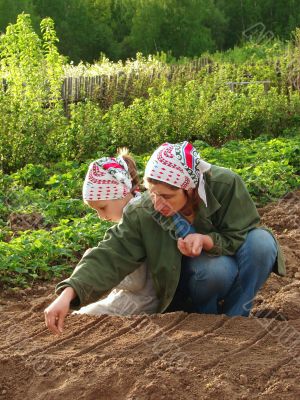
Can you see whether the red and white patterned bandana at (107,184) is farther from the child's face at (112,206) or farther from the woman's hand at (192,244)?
the woman's hand at (192,244)

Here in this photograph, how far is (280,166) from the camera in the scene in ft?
29.0

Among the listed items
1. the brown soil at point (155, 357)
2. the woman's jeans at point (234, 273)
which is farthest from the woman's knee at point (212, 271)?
the brown soil at point (155, 357)

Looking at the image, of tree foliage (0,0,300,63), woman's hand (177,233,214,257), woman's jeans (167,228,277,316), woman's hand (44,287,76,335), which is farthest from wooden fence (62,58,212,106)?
tree foliage (0,0,300,63)

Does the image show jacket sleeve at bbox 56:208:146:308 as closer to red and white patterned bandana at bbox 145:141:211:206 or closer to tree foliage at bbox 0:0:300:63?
A: red and white patterned bandana at bbox 145:141:211:206

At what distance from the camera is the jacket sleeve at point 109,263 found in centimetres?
391

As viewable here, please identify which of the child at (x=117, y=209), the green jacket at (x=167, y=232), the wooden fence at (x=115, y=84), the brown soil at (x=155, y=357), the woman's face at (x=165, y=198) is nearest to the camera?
the brown soil at (x=155, y=357)

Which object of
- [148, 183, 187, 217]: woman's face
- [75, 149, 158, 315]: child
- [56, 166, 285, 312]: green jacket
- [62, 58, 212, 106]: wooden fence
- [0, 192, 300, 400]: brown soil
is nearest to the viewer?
[0, 192, 300, 400]: brown soil

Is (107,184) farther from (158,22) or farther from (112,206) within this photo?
(158,22)

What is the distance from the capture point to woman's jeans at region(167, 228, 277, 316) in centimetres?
424

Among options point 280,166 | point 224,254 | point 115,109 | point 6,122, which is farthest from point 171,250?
point 115,109

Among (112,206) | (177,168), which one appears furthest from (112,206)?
(177,168)

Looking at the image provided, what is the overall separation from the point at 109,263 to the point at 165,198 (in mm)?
419

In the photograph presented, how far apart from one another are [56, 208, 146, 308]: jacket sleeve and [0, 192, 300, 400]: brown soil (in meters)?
0.27

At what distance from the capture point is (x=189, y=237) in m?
4.04
